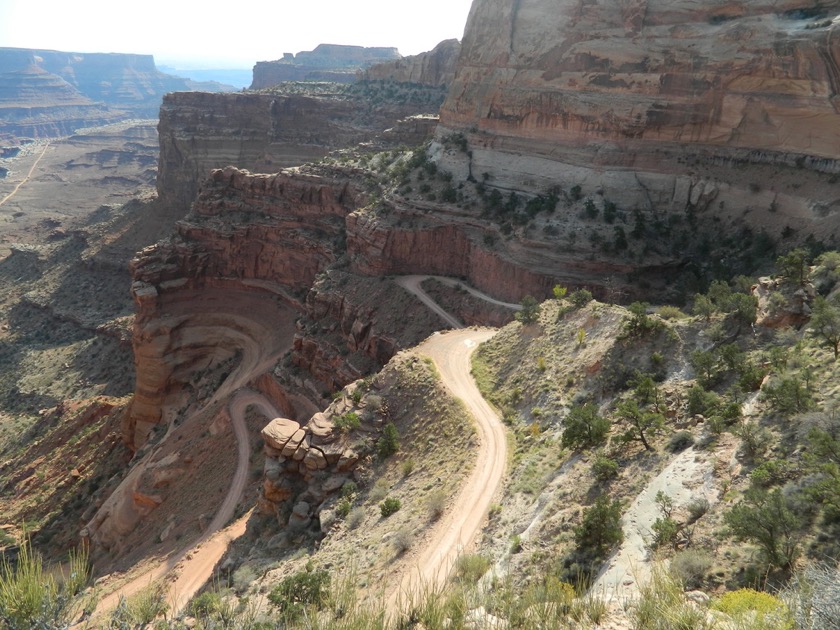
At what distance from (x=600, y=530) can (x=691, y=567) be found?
317cm

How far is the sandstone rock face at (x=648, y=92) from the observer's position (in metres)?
37.8

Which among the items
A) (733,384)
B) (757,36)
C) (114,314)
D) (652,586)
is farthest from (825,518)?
(114,314)

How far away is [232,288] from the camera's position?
59.2 meters

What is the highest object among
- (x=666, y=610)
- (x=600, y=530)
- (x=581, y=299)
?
(x=581, y=299)

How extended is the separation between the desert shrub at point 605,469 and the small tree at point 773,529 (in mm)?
5485

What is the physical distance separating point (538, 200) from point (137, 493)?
37.1 m

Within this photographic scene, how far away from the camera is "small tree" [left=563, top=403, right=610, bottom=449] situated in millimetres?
20969

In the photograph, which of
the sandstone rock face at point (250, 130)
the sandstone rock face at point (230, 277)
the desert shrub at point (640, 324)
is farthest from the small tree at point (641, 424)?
the sandstone rock face at point (250, 130)

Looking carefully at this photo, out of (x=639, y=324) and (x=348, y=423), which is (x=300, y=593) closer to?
(x=348, y=423)

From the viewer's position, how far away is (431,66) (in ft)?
376

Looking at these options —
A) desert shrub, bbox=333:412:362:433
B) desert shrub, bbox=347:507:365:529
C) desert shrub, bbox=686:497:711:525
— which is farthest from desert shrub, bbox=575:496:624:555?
desert shrub, bbox=333:412:362:433

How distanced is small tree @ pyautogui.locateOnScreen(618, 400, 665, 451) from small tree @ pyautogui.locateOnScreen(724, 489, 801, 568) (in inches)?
247

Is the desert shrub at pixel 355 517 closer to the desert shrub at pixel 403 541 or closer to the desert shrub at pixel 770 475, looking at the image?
the desert shrub at pixel 403 541

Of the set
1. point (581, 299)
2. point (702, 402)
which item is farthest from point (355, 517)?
point (581, 299)
